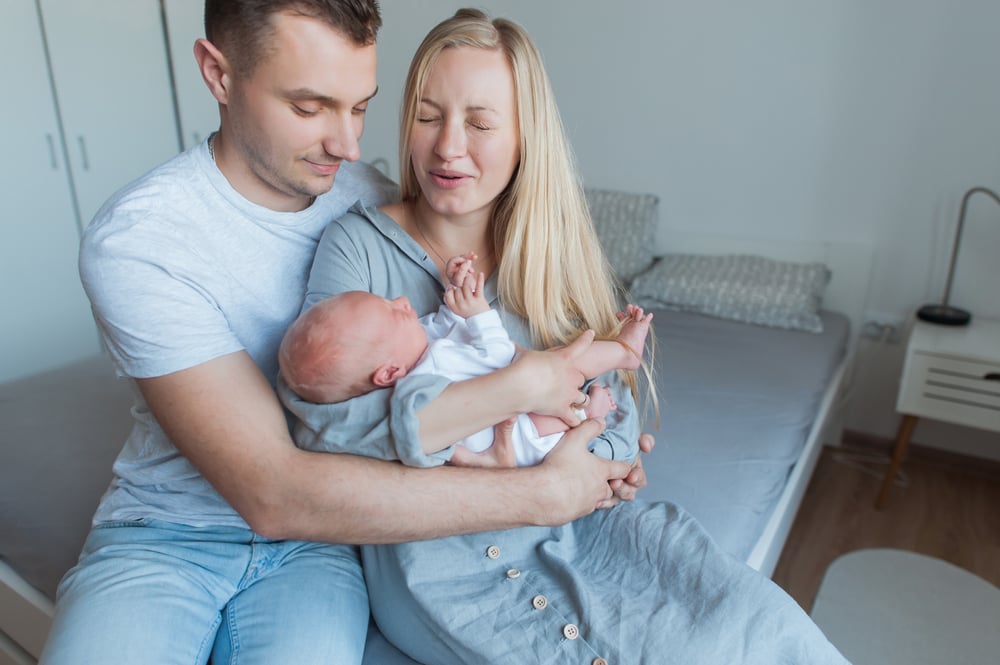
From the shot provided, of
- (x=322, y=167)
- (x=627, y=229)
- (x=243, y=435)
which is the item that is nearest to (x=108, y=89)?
(x=627, y=229)

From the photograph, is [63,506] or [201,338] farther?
[63,506]

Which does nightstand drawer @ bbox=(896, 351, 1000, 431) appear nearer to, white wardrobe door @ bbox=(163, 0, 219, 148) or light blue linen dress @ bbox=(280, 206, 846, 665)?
light blue linen dress @ bbox=(280, 206, 846, 665)

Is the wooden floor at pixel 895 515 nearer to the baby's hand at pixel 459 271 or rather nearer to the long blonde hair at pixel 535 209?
the long blonde hair at pixel 535 209

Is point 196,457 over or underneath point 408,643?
over

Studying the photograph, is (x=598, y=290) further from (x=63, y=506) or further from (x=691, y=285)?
(x=691, y=285)

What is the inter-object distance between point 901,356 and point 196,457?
259 cm

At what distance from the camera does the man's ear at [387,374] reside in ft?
3.16

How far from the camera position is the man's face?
1021 mm

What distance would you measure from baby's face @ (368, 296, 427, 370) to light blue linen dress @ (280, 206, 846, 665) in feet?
0.23

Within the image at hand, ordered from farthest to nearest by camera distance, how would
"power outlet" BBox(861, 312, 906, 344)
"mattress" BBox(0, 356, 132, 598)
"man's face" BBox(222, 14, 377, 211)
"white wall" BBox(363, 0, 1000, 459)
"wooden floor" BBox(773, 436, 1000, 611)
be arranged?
1. "power outlet" BBox(861, 312, 906, 344)
2. "white wall" BBox(363, 0, 1000, 459)
3. "wooden floor" BBox(773, 436, 1000, 611)
4. "mattress" BBox(0, 356, 132, 598)
5. "man's face" BBox(222, 14, 377, 211)

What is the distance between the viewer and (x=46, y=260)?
2.92m

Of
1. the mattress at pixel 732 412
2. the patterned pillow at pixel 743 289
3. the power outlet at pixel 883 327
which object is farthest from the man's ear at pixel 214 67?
the power outlet at pixel 883 327

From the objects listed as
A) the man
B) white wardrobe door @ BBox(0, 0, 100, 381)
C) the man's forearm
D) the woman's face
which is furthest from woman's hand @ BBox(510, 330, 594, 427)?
white wardrobe door @ BBox(0, 0, 100, 381)

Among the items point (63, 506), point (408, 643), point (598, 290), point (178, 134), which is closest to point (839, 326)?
point (598, 290)
